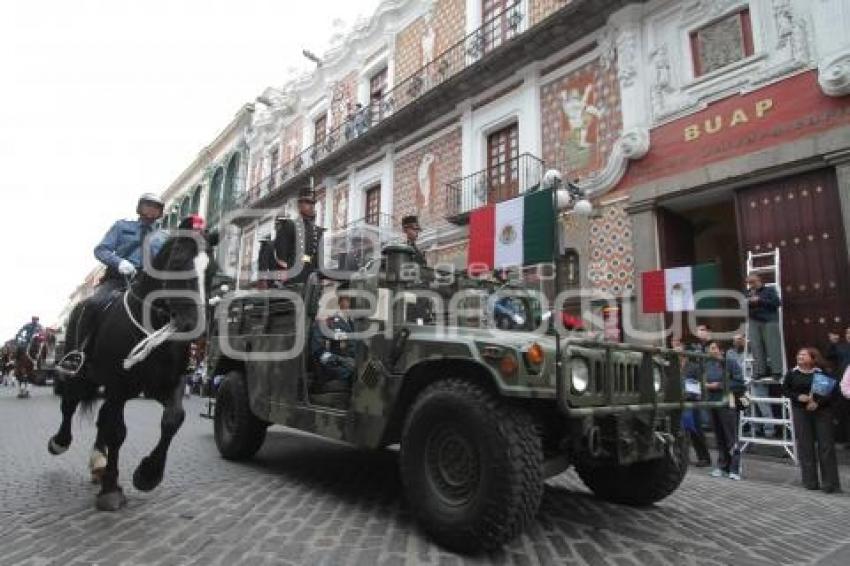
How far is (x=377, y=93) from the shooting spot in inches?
772

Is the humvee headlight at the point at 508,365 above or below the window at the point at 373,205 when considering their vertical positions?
below

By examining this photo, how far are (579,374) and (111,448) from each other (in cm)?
343

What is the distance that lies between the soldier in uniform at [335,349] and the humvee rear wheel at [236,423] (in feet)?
4.19

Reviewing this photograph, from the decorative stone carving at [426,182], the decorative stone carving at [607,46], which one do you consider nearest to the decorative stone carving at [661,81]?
the decorative stone carving at [607,46]

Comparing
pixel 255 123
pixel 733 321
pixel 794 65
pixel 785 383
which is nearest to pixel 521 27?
pixel 794 65

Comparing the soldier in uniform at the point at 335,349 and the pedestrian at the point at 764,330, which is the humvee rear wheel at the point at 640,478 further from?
the pedestrian at the point at 764,330

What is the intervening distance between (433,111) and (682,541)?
1404cm

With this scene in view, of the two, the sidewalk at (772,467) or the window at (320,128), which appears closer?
the sidewalk at (772,467)

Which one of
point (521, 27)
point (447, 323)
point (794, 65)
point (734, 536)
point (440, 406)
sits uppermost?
point (521, 27)

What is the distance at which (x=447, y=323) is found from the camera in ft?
14.5

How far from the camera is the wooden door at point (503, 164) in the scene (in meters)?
13.4

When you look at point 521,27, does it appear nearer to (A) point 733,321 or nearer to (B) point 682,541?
(A) point 733,321

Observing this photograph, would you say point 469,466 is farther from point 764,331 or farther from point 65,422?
point 764,331

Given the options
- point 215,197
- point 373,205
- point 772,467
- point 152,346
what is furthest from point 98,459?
point 215,197
